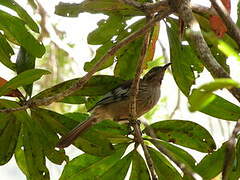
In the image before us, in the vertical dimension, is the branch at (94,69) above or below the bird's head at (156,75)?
below

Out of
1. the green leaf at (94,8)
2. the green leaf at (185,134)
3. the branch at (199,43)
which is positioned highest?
the green leaf at (94,8)

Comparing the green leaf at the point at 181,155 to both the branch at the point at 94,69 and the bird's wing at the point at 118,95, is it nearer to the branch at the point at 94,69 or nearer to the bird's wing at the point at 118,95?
the branch at the point at 94,69

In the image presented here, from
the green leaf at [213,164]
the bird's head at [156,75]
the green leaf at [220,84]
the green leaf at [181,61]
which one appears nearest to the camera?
the green leaf at [220,84]

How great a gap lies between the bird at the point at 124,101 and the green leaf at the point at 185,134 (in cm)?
41

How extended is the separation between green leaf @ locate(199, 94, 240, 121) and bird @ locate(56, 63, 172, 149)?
80 centimetres

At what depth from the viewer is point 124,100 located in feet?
13.8

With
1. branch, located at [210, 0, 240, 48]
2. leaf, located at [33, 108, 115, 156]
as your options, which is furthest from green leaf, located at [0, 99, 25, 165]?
branch, located at [210, 0, 240, 48]

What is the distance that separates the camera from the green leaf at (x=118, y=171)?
→ 119 inches

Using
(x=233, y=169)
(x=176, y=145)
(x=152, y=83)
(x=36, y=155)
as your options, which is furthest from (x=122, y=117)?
(x=233, y=169)

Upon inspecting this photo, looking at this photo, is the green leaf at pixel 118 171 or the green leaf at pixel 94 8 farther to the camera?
the green leaf at pixel 94 8

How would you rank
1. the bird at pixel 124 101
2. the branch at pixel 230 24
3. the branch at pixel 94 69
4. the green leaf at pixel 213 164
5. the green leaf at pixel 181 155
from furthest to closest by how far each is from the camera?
→ the bird at pixel 124 101
the green leaf at pixel 181 155
the green leaf at pixel 213 164
the branch at pixel 94 69
the branch at pixel 230 24

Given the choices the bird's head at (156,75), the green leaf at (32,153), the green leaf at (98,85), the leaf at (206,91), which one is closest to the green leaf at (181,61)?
the green leaf at (98,85)

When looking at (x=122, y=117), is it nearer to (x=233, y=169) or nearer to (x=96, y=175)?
(x=96, y=175)

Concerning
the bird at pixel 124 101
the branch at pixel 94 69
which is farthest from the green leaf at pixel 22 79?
the bird at pixel 124 101
